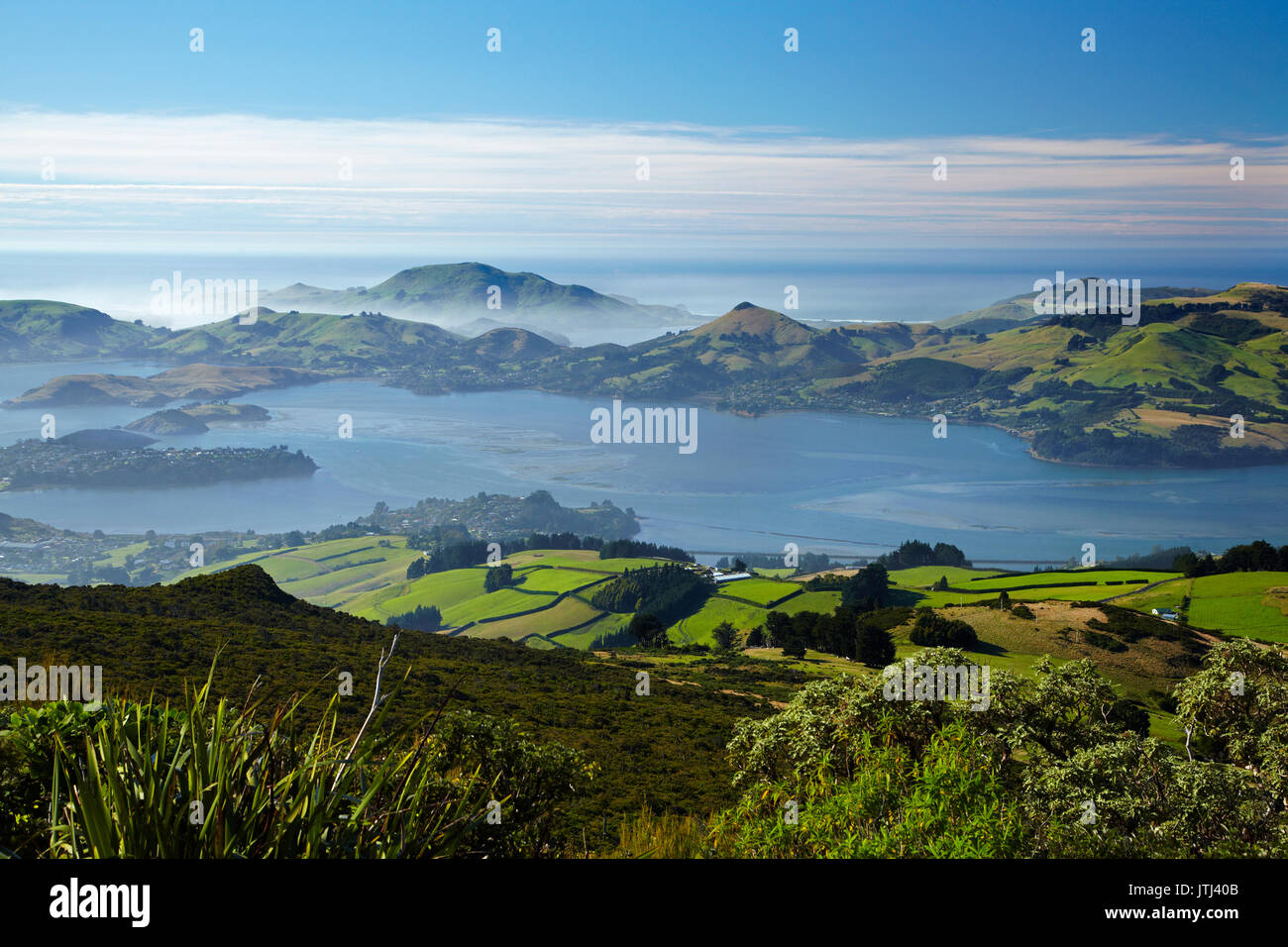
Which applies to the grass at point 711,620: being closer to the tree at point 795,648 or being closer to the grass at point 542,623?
the tree at point 795,648

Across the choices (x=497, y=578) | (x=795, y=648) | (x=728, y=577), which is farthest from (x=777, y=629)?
(x=497, y=578)

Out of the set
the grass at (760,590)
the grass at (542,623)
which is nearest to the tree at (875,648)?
the grass at (760,590)

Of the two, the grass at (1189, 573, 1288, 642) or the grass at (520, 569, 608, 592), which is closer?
the grass at (1189, 573, 1288, 642)

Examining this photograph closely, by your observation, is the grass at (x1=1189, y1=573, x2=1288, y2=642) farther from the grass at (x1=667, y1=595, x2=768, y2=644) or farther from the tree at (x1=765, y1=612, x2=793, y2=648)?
the grass at (x1=667, y1=595, x2=768, y2=644)

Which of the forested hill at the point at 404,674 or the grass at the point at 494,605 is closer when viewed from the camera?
the forested hill at the point at 404,674

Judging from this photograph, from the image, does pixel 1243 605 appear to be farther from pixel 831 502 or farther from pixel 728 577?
pixel 831 502

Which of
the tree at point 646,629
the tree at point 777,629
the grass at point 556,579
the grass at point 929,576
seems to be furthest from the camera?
the grass at point 556,579

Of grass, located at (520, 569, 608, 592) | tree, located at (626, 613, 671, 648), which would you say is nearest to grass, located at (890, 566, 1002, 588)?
tree, located at (626, 613, 671, 648)
